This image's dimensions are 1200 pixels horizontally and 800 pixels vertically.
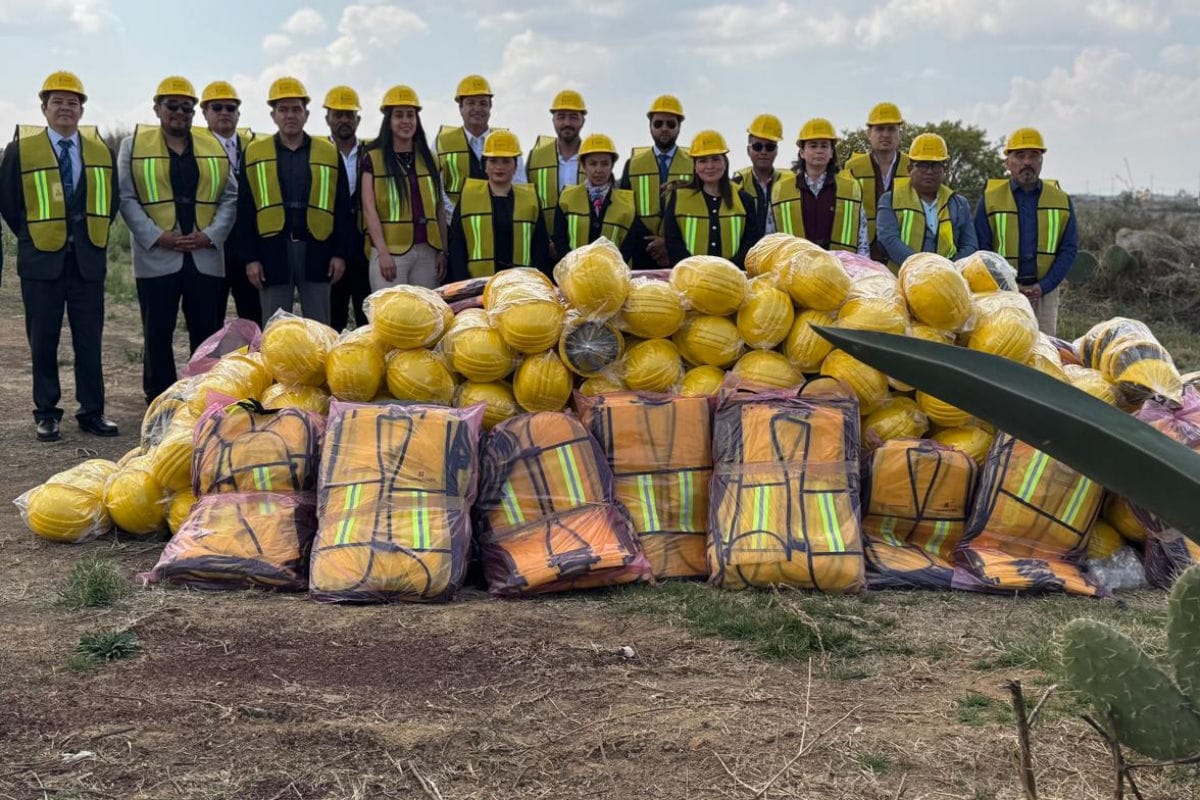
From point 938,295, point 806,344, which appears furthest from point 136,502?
point 938,295

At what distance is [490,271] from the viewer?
6805mm

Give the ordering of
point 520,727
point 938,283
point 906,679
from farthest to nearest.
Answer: point 938,283, point 906,679, point 520,727

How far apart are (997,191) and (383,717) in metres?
5.59

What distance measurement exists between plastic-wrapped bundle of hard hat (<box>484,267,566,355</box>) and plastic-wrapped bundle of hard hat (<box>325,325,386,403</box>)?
525 millimetres

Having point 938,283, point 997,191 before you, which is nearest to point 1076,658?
point 938,283

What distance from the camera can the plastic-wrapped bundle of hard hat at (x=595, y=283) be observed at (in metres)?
4.96

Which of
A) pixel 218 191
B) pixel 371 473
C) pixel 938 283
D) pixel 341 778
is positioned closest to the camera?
pixel 341 778

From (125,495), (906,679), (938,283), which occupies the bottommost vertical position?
(906,679)

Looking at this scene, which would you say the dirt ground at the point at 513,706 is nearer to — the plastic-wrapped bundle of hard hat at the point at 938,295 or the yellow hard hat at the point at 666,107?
the plastic-wrapped bundle of hard hat at the point at 938,295

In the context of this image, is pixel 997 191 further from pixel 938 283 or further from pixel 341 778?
pixel 341 778

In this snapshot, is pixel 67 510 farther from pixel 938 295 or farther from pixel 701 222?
pixel 938 295

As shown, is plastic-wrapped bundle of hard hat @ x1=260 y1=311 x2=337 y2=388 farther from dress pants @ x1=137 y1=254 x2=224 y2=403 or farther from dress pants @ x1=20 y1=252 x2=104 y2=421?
dress pants @ x1=20 y1=252 x2=104 y2=421

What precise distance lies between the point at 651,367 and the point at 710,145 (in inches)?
78.8

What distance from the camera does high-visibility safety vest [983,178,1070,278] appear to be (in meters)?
7.36
